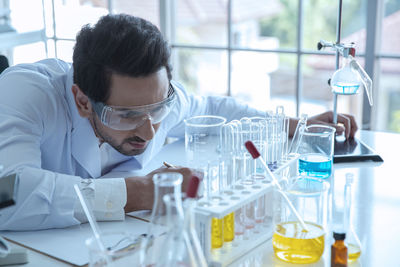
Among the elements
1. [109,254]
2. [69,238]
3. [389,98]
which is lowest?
[389,98]

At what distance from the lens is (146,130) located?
→ 1728 mm

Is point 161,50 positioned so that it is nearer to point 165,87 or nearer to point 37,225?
point 165,87

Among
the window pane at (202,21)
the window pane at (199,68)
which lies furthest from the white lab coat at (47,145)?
the window pane at (199,68)

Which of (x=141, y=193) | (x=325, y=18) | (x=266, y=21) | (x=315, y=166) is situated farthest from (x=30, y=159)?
(x=266, y=21)

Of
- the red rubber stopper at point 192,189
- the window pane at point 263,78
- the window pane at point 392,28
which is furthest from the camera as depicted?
the window pane at point 263,78

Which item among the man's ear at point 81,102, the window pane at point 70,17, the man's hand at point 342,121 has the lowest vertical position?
the man's hand at point 342,121

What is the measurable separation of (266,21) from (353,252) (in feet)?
41.6

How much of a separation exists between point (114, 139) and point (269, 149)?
0.56 m

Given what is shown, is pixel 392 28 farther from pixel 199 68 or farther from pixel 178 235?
pixel 178 235

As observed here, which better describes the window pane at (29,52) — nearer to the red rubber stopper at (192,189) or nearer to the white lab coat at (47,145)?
the white lab coat at (47,145)

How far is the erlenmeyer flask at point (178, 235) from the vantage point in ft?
3.39

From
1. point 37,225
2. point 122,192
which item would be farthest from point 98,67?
point 37,225

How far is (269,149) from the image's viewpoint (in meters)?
1.58

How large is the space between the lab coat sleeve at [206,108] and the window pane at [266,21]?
32.5 feet
